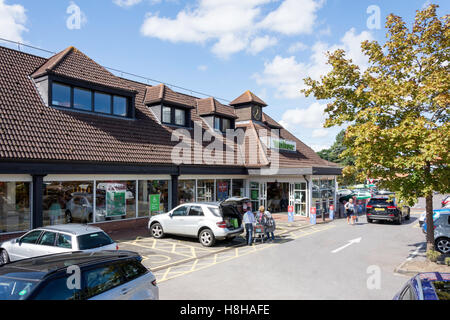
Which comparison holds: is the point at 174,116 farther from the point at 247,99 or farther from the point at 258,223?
the point at 258,223

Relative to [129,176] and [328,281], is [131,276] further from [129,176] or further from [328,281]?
[129,176]

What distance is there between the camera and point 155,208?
1839 cm

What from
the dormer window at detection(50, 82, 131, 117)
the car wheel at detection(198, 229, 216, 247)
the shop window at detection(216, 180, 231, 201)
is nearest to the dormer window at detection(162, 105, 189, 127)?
the dormer window at detection(50, 82, 131, 117)

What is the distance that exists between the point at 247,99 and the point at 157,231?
16.6 m

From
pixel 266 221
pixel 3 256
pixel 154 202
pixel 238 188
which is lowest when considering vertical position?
pixel 3 256

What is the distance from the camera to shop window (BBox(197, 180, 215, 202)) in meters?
21.3

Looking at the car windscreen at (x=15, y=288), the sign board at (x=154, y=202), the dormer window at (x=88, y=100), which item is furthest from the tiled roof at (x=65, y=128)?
the car windscreen at (x=15, y=288)

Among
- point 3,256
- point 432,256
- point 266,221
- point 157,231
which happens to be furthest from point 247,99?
point 3,256

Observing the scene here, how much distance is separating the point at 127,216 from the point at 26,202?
16.3 feet

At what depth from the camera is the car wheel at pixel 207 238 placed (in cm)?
1332

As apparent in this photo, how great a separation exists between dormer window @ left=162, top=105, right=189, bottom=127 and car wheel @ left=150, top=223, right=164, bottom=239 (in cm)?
825

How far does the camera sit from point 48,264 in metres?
5.21

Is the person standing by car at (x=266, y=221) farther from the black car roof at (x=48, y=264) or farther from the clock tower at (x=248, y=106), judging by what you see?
the clock tower at (x=248, y=106)

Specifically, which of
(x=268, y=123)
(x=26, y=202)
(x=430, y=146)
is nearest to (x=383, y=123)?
(x=430, y=146)
